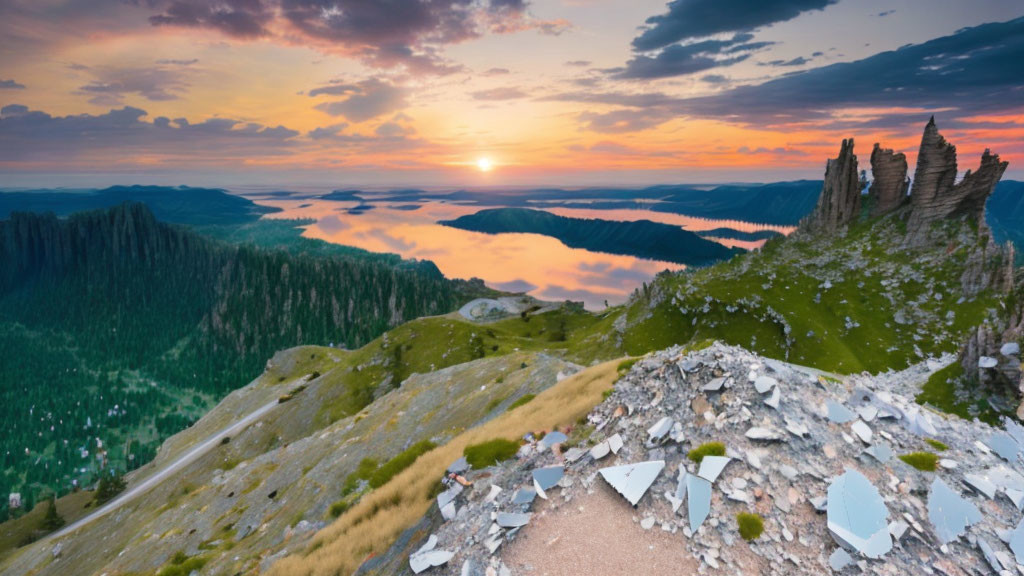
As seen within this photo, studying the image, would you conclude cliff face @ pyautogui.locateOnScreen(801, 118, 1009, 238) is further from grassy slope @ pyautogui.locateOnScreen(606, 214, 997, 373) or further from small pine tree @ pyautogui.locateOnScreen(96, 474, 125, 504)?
small pine tree @ pyautogui.locateOnScreen(96, 474, 125, 504)

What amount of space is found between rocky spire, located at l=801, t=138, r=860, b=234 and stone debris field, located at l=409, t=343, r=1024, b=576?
147511mm

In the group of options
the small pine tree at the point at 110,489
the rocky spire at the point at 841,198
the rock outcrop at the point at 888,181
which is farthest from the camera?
the small pine tree at the point at 110,489

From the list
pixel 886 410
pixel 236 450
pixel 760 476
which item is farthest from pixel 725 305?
pixel 236 450

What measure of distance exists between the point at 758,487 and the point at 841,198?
Result: 167921 millimetres

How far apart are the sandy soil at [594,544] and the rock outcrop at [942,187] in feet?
485

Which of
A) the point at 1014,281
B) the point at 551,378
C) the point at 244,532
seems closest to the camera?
the point at 244,532

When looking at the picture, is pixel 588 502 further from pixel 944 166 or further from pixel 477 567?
pixel 944 166

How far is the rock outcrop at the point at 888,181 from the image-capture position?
138 m

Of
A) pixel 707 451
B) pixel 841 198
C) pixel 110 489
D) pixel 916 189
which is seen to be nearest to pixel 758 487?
pixel 707 451

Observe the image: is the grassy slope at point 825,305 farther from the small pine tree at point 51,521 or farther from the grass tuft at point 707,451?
the small pine tree at point 51,521

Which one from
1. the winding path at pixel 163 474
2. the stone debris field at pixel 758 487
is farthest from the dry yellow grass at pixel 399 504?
the winding path at pixel 163 474

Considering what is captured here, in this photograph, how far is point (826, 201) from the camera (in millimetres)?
151500

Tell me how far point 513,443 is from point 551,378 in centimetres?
2497

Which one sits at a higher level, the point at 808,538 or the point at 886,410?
the point at 886,410
